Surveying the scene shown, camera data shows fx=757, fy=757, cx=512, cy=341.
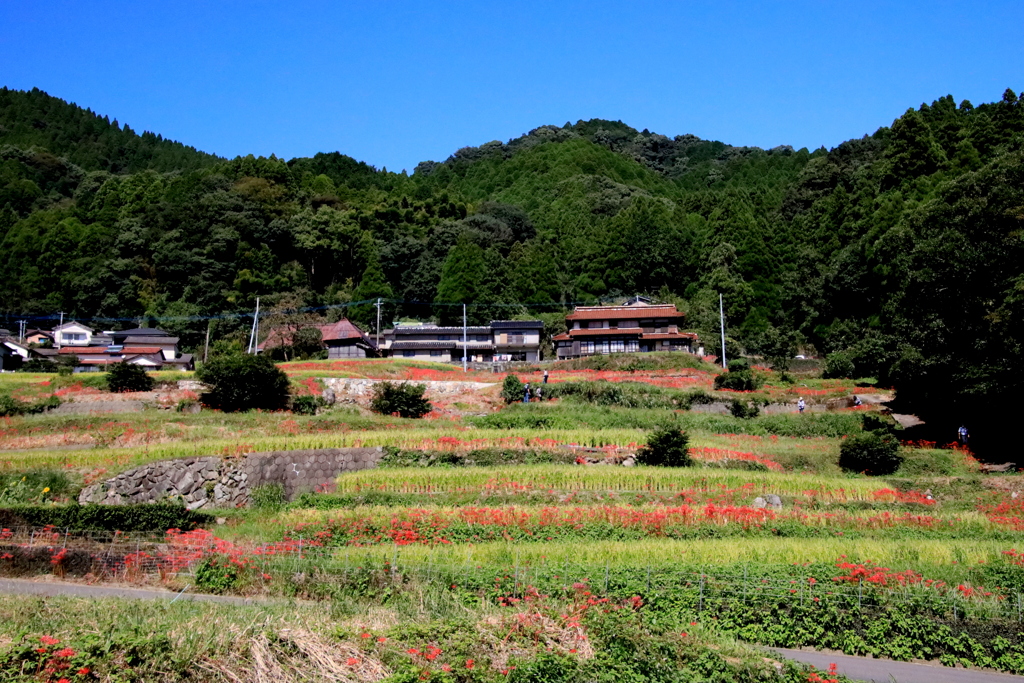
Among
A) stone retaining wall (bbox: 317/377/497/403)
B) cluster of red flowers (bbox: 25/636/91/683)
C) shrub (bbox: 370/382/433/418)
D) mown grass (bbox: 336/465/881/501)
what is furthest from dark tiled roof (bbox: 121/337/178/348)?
cluster of red flowers (bbox: 25/636/91/683)

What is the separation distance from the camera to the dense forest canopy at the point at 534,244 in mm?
54625

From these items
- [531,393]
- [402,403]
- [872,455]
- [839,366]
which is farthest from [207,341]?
[872,455]

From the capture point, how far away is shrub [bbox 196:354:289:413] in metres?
33.4

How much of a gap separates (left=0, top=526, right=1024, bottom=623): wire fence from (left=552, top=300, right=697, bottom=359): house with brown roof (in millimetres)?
43386

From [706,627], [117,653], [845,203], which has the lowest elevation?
[706,627]

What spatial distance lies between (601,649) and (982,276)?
24.3m

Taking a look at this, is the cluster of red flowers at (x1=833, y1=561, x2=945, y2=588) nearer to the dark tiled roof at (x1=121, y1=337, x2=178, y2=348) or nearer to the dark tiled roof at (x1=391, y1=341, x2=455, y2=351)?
the dark tiled roof at (x1=391, y1=341, x2=455, y2=351)

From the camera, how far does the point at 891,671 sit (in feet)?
37.0

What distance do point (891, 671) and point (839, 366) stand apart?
40.9m

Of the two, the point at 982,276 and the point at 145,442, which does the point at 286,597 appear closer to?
the point at 145,442

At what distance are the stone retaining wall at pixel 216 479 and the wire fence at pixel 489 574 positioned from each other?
5.60 metres

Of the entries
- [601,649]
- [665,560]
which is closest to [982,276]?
[665,560]

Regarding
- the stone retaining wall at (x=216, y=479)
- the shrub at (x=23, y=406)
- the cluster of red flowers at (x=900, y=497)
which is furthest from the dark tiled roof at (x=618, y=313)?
the stone retaining wall at (x=216, y=479)

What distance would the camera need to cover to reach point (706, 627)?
12.2 m
